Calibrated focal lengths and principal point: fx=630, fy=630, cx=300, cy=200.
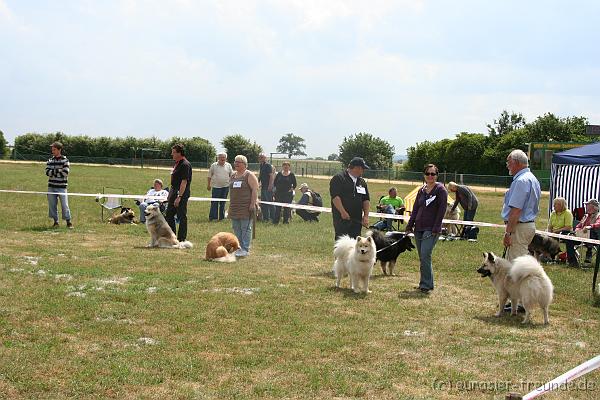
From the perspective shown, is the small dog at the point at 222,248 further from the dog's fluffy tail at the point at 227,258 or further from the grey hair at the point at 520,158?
the grey hair at the point at 520,158

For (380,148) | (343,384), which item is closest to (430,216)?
(343,384)

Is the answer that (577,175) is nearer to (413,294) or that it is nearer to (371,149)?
(413,294)

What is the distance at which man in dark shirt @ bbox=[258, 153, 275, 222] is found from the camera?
16.6 metres

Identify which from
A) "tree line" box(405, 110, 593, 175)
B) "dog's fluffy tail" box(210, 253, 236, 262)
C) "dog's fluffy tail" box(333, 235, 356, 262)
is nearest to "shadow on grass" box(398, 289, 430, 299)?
"dog's fluffy tail" box(333, 235, 356, 262)

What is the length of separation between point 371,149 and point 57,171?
47.7 metres

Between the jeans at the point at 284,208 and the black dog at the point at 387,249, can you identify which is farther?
the jeans at the point at 284,208

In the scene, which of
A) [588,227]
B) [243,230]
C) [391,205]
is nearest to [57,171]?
[243,230]

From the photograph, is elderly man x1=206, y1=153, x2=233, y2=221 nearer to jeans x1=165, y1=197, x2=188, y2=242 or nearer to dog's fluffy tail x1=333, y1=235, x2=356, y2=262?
jeans x1=165, y1=197, x2=188, y2=242

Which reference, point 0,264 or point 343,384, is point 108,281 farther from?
point 343,384

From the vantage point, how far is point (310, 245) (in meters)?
12.3

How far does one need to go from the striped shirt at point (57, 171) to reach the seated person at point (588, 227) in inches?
387

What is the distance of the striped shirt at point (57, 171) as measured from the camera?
13.0 meters

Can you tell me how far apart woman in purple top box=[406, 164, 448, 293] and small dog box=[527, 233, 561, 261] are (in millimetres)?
3567

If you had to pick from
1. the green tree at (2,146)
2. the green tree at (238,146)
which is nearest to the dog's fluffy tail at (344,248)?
the green tree at (238,146)
